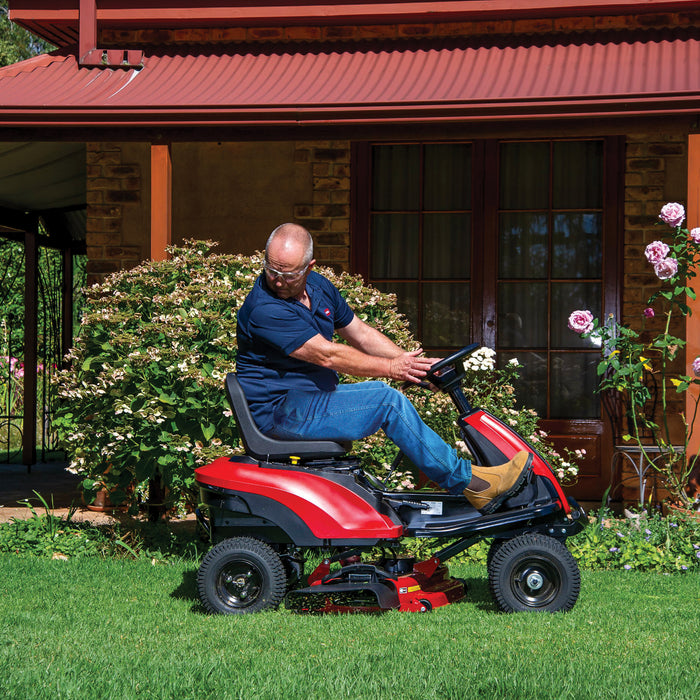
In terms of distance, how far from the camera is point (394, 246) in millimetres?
8383

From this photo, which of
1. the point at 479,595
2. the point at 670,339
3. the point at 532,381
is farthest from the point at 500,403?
the point at 479,595

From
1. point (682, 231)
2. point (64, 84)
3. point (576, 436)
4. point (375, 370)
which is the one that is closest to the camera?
point (375, 370)

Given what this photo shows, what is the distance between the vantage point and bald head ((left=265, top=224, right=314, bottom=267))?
4.09 m

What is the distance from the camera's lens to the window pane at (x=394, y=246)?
8.35m

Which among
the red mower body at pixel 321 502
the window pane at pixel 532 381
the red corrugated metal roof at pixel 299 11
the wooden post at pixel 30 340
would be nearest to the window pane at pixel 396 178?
the red corrugated metal roof at pixel 299 11

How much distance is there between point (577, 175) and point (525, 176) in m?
0.43

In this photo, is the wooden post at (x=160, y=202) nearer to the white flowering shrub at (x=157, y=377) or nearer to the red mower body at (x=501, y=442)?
the white flowering shrub at (x=157, y=377)

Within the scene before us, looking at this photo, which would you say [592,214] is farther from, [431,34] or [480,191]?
[431,34]

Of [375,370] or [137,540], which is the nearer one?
[375,370]

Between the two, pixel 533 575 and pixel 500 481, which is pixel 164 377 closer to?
pixel 500 481

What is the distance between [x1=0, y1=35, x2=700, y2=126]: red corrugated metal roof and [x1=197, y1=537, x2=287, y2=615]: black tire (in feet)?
11.5

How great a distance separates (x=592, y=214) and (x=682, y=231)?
5.88 feet

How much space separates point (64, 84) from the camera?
7449mm

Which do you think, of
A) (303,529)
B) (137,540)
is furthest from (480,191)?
(303,529)
